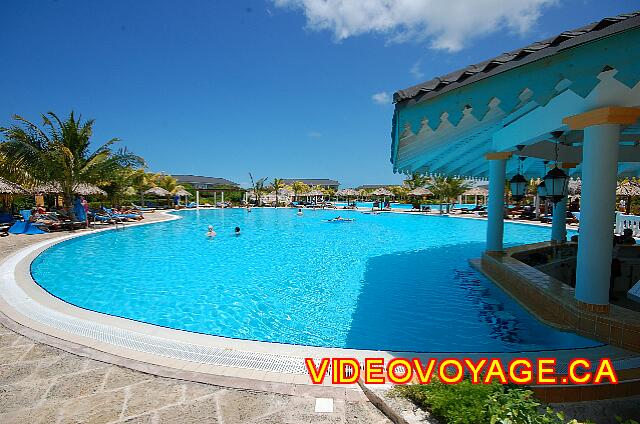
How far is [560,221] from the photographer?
10375mm

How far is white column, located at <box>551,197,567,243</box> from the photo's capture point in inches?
404

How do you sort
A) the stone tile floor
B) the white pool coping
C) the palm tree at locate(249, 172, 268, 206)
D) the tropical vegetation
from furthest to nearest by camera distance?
the tropical vegetation → the palm tree at locate(249, 172, 268, 206) → the white pool coping → the stone tile floor

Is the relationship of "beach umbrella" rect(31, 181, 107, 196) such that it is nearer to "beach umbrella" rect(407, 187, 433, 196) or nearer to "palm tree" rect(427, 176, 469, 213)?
"palm tree" rect(427, 176, 469, 213)

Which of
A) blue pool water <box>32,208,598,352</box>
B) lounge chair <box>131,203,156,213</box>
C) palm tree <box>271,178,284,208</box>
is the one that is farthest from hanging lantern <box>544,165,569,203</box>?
palm tree <box>271,178,284,208</box>

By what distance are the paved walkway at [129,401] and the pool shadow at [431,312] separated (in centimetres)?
230

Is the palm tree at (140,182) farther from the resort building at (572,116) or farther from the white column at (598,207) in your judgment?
the white column at (598,207)

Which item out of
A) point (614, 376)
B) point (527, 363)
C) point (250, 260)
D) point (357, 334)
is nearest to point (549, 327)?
point (614, 376)

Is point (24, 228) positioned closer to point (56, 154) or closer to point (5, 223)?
point (5, 223)

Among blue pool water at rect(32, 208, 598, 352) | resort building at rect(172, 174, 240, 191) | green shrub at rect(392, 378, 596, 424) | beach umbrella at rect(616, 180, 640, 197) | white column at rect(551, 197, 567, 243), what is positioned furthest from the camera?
resort building at rect(172, 174, 240, 191)

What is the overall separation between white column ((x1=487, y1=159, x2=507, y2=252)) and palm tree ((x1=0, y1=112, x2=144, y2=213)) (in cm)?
2028

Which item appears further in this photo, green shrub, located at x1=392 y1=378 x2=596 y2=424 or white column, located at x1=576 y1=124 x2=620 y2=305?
white column, located at x1=576 y1=124 x2=620 y2=305

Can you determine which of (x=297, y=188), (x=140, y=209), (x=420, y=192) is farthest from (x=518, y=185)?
(x=297, y=188)

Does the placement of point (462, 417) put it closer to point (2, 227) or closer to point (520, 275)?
point (520, 275)

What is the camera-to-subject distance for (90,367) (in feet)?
11.3
